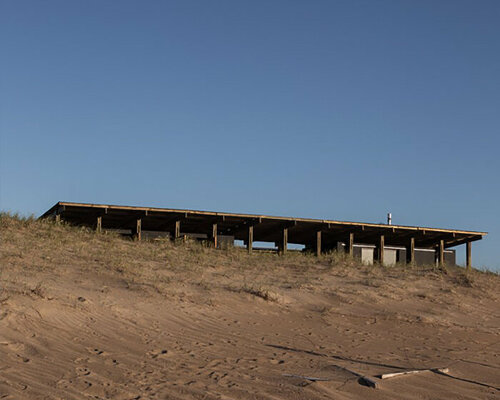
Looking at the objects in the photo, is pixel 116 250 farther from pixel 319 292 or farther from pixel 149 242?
pixel 319 292

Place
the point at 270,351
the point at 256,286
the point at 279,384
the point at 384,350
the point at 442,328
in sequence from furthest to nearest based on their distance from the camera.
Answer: the point at 256,286 → the point at 442,328 → the point at 384,350 → the point at 270,351 → the point at 279,384

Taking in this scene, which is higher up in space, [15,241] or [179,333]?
[15,241]

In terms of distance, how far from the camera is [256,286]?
15.4m

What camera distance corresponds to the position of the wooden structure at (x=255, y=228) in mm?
23328

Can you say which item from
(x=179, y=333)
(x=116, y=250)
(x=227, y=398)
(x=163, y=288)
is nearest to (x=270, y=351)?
(x=179, y=333)

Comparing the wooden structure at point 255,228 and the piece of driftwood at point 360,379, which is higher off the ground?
the wooden structure at point 255,228

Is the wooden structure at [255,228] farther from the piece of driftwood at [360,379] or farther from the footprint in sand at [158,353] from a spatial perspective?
the piece of driftwood at [360,379]

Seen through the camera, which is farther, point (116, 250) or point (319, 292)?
point (116, 250)

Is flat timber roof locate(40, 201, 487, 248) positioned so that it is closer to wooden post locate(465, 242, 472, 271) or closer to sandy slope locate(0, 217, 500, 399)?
wooden post locate(465, 242, 472, 271)

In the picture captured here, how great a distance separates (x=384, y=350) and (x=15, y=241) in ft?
40.7

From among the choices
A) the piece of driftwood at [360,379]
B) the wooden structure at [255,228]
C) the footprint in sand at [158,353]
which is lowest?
the footprint in sand at [158,353]

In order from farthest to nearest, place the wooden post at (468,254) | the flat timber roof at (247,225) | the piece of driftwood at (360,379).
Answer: the wooden post at (468,254) → the flat timber roof at (247,225) → the piece of driftwood at (360,379)

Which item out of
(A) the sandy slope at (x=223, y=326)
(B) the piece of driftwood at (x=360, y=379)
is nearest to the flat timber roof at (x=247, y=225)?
(A) the sandy slope at (x=223, y=326)

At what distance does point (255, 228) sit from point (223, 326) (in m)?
15.4
